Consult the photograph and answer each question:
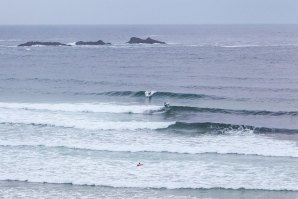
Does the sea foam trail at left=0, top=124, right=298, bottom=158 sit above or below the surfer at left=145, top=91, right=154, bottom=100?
below

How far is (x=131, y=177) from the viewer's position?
21.4 meters

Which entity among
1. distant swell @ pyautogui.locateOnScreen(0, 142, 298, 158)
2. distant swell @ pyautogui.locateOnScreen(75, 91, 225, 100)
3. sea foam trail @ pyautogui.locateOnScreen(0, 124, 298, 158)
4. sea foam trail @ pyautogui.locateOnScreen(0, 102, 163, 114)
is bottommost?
distant swell @ pyautogui.locateOnScreen(0, 142, 298, 158)

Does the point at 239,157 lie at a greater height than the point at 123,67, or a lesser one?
lesser

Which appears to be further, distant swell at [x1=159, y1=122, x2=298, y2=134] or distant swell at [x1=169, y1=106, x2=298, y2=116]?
distant swell at [x1=169, y1=106, x2=298, y2=116]

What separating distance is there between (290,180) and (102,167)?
883 centimetres

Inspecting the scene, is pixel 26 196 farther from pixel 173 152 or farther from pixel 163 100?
pixel 163 100

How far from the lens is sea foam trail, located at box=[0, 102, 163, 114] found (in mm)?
35156

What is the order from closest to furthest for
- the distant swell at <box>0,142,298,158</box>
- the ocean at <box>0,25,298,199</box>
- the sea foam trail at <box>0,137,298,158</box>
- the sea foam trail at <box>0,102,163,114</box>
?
the ocean at <box>0,25,298,199</box> < the distant swell at <box>0,142,298,158</box> < the sea foam trail at <box>0,137,298,158</box> < the sea foam trail at <box>0,102,163,114</box>

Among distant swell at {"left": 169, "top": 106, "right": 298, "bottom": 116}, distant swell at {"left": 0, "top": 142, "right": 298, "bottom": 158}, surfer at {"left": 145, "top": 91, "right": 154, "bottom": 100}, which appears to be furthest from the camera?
surfer at {"left": 145, "top": 91, "right": 154, "bottom": 100}

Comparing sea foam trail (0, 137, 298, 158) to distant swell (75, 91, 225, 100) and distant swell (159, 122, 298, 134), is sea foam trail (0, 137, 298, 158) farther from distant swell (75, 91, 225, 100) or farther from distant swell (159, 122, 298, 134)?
distant swell (75, 91, 225, 100)

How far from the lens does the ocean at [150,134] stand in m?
20.5

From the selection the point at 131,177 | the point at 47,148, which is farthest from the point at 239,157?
the point at 47,148

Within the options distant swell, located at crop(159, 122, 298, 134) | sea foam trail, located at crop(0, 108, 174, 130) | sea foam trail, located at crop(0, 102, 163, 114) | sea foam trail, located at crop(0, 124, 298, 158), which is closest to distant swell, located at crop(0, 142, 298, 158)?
sea foam trail, located at crop(0, 124, 298, 158)

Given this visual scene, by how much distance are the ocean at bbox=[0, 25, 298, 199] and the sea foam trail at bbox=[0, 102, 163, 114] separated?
8 centimetres
